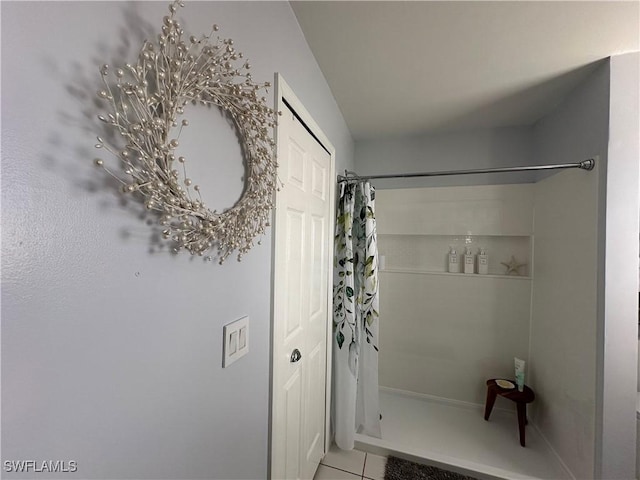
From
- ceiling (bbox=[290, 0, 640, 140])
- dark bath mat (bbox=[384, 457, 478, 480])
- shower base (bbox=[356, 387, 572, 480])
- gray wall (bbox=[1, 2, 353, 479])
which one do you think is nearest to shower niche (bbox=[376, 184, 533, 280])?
ceiling (bbox=[290, 0, 640, 140])

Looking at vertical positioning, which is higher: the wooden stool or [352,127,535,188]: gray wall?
[352,127,535,188]: gray wall

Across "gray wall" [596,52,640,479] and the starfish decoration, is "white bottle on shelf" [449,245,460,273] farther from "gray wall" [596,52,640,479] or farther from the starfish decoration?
"gray wall" [596,52,640,479]

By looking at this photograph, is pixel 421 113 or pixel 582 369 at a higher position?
pixel 421 113

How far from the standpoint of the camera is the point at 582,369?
1.51m

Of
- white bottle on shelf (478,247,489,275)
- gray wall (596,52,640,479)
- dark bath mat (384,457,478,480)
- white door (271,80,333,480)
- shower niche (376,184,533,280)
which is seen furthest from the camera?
white bottle on shelf (478,247,489,275)

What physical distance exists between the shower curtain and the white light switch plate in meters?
1.02

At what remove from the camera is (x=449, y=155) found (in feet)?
7.79

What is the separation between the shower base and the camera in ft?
5.41

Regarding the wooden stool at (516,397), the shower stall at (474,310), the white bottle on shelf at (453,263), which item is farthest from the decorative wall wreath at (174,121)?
the wooden stool at (516,397)

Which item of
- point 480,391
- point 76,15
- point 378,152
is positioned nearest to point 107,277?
point 76,15

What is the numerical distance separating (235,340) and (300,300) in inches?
20.6

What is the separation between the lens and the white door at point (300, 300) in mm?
1061

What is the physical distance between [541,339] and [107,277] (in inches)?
101

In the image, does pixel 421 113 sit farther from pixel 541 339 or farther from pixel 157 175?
pixel 157 175
